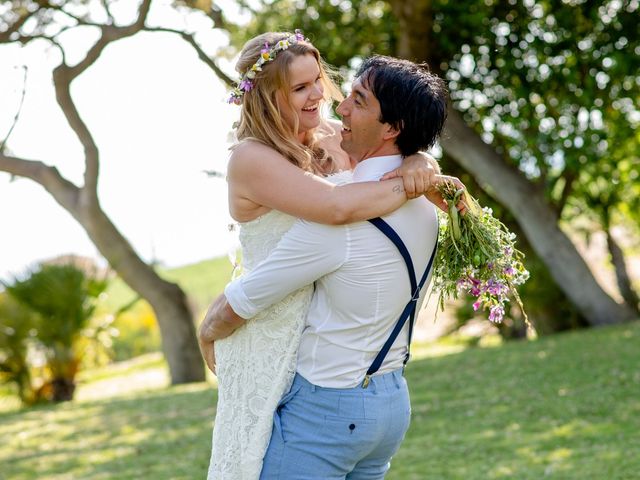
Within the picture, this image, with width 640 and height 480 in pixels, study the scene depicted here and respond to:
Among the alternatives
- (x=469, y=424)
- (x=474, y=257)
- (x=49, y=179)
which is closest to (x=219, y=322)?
(x=474, y=257)

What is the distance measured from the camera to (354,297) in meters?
2.65

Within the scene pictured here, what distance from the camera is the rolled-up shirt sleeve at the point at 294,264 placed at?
2.62 metres

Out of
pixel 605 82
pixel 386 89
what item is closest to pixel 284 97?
pixel 386 89

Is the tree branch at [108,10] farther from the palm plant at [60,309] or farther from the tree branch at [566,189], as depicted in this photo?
the tree branch at [566,189]

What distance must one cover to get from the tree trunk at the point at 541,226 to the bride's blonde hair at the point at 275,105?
32.6 feet

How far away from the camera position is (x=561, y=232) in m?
13.1

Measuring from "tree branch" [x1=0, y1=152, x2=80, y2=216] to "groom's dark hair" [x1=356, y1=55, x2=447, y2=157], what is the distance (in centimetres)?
1151

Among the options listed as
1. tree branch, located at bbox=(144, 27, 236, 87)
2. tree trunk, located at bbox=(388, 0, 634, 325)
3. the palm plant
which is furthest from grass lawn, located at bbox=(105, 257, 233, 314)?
tree trunk, located at bbox=(388, 0, 634, 325)

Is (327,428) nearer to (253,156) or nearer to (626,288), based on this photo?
(253,156)

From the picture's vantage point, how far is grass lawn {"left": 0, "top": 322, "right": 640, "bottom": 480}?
6.31m

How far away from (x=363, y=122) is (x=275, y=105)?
0.98 feet

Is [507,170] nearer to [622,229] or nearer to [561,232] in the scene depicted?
[561,232]

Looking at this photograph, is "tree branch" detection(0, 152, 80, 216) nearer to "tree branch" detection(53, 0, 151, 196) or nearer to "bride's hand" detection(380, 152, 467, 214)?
"tree branch" detection(53, 0, 151, 196)

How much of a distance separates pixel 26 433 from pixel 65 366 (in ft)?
12.5
